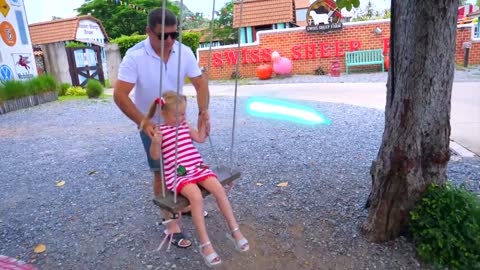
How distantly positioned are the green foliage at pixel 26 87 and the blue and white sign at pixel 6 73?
25.2 inches

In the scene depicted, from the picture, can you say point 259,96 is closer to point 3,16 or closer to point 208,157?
point 208,157

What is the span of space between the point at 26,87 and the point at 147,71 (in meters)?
8.95

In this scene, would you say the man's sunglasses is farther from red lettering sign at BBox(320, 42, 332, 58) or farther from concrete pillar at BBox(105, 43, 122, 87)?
concrete pillar at BBox(105, 43, 122, 87)

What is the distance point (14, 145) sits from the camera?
6.13 m

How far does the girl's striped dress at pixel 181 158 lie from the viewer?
2.39 m

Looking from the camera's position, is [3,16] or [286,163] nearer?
[286,163]

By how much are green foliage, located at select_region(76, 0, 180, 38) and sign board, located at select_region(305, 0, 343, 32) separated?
15.8 m

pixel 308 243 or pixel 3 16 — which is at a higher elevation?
pixel 3 16

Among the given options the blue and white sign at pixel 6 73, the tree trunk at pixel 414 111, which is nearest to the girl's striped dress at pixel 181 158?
the tree trunk at pixel 414 111

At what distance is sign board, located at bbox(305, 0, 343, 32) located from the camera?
14.8m

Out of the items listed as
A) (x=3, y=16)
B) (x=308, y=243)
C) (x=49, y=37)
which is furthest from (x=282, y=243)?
(x=49, y=37)

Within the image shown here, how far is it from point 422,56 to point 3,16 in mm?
11692

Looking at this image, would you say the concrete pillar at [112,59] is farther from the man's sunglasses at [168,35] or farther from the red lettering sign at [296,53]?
the man's sunglasses at [168,35]

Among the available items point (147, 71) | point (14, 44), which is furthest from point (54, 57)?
point (147, 71)
